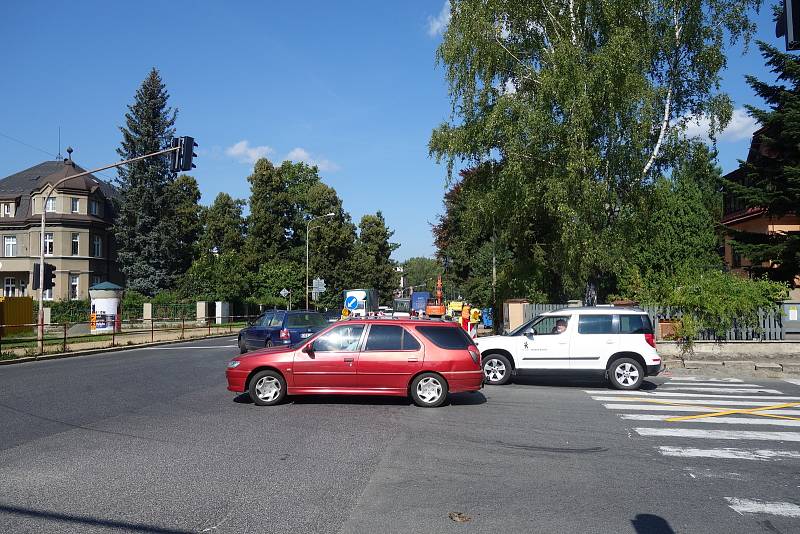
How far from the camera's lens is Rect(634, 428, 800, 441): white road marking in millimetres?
9414

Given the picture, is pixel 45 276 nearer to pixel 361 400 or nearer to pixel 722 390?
pixel 361 400

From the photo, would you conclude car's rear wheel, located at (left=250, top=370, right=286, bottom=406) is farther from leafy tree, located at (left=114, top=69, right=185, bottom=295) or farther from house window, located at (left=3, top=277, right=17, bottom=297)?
house window, located at (left=3, top=277, right=17, bottom=297)

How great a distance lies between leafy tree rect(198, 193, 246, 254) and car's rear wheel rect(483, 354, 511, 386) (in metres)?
55.7

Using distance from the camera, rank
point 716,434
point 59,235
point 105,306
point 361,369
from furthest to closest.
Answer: point 59,235
point 105,306
point 361,369
point 716,434

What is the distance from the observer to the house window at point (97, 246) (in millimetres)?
58625

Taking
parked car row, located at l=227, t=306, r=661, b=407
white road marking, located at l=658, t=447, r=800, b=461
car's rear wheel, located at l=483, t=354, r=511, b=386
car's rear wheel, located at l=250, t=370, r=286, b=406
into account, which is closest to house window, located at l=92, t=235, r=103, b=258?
car's rear wheel, located at l=483, t=354, r=511, b=386

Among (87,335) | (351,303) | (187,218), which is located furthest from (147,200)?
(87,335)

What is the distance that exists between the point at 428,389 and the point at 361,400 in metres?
1.47

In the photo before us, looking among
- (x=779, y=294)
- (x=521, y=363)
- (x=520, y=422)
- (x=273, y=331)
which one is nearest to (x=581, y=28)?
(x=779, y=294)

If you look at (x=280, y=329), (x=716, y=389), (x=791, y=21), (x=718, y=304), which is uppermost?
(x=791, y=21)

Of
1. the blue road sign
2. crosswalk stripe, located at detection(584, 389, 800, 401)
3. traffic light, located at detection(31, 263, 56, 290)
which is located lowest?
crosswalk stripe, located at detection(584, 389, 800, 401)

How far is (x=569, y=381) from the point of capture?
1691cm

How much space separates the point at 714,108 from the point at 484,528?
2099cm

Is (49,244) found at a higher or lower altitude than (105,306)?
higher
